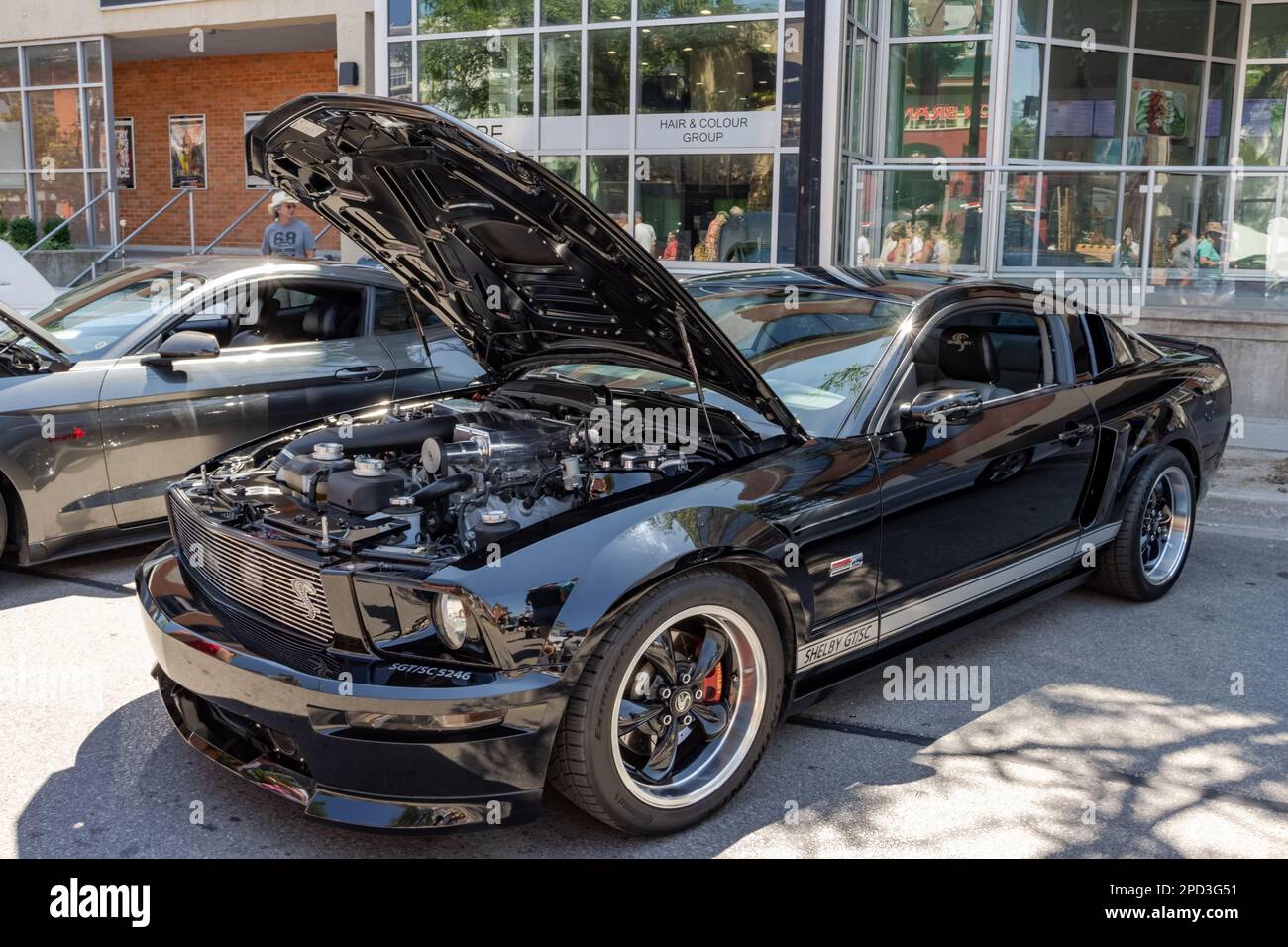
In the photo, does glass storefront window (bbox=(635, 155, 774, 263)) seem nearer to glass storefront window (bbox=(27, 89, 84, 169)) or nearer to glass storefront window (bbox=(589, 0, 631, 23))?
glass storefront window (bbox=(589, 0, 631, 23))

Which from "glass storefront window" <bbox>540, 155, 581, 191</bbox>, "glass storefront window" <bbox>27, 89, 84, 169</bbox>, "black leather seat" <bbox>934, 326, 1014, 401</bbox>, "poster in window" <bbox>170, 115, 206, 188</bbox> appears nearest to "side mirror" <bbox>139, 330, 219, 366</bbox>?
"black leather seat" <bbox>934, 326, 1014, 401</bbox>

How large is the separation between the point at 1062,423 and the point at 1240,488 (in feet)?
12.3

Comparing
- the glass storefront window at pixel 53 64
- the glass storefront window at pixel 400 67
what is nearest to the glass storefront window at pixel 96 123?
the glass storefront window at pixel 53 64

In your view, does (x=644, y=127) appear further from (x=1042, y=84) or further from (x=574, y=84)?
(x=1042, y=84)

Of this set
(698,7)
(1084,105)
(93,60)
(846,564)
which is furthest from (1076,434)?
(93,60)

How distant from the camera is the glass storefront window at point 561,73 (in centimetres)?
1398

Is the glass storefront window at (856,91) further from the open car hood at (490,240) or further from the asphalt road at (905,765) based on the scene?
the open car hood at (490,240)

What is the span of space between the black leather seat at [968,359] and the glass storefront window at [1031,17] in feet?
35.0

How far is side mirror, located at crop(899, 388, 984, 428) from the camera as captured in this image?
413cm

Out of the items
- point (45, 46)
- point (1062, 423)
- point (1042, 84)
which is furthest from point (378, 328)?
point (45, 46)

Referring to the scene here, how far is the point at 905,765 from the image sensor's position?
3.92 metres

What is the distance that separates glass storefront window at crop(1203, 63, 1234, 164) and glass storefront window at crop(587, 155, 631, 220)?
843cm

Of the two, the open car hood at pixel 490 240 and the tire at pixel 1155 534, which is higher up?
the open car hood at pixel 490 240

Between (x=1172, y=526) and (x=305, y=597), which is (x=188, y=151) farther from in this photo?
(x=305, y=597)
